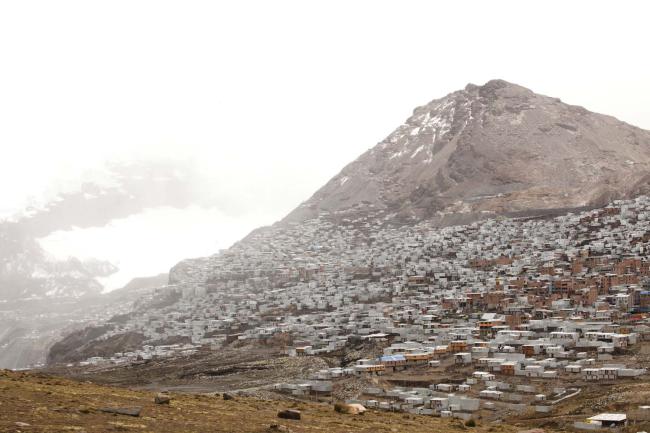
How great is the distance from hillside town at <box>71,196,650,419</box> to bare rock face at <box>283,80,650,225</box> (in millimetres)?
10529

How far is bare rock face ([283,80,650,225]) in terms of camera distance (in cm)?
14788

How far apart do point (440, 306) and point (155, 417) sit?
2832 inches

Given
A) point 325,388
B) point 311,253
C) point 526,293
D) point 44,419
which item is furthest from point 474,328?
point 311,253

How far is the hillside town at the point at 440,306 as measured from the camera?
58.0 meters

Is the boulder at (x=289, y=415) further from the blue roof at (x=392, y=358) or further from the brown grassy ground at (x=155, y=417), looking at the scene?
the blue roof at (x=392, y=358)

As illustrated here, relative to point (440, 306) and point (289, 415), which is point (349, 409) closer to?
point (289, 415)

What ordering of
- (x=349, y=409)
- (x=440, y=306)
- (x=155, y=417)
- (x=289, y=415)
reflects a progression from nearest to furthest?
1. (x=155, y=417)
2. (x=289, y=415)
3. (x=349, y=409)
4. (x=440, y=306)

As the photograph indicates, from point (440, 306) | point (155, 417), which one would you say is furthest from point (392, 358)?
point (155, 417)

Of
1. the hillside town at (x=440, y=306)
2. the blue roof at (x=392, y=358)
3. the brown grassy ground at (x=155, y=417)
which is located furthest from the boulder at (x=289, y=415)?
the blue roof at (x=392, y=358)

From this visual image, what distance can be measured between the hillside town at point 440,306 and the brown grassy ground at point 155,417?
61.2 feet

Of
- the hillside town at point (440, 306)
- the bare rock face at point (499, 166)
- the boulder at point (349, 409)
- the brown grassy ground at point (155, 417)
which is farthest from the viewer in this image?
the bare rock face at point (499, 166)

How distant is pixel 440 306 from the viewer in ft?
303

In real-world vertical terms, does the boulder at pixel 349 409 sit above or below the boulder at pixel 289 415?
below

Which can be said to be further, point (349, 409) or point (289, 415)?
point (349, 409)
